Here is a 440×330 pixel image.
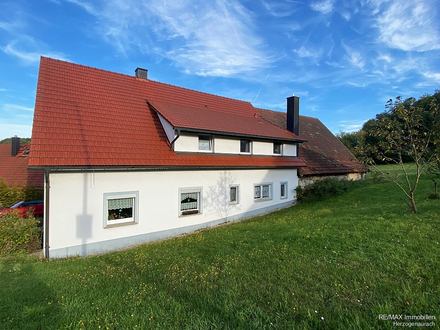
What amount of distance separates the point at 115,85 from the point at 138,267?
10614mm

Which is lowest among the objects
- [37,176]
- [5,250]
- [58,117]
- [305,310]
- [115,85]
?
[5,250]

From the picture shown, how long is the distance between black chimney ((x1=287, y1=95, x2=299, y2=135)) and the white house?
330 cm

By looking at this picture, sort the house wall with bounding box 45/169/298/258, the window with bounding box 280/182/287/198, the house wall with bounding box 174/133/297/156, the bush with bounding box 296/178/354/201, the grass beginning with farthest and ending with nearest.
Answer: the bush with bounding box 296/178/354/201
the window with bounding box 280/182/287/198
the house wall with bounding box 174/133/297/156
the house wall with bounding box 45/169/298/258
the grass

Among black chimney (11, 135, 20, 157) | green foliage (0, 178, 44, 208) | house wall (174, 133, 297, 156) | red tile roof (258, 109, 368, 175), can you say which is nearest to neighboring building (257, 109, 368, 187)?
red tile roof (258, 109, 368, 175)

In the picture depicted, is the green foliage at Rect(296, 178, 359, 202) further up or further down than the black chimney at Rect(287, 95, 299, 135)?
further down

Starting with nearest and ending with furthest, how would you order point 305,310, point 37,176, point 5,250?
point 305,310 < point 5,250 < point 37,176

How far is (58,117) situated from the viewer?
10.0 meters

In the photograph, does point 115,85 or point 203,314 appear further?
point 115,85

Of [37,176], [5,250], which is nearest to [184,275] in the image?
[5,250]

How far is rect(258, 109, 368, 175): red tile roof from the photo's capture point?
19.1m

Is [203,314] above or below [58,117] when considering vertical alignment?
below

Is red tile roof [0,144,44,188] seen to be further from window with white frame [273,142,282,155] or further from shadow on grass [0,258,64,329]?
window with white frame [273,142,282,155]

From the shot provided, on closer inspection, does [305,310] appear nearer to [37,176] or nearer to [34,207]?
[34,207]

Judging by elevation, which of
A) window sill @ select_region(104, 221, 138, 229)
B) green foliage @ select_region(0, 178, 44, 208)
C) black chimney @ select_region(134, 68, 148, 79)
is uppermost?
black chimney @ select_region(134, 68, 148, 79)
